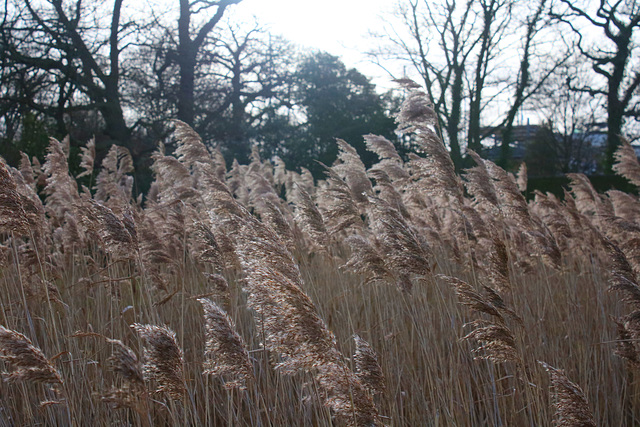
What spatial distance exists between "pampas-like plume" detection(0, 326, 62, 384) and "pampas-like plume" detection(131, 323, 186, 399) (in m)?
0.30

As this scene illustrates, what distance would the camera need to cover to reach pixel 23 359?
5.32 feet

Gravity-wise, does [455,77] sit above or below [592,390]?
above

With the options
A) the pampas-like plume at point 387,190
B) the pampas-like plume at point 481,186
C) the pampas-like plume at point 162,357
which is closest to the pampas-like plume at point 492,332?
the pampas-like plume at point 162,357

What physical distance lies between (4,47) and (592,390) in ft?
54.4

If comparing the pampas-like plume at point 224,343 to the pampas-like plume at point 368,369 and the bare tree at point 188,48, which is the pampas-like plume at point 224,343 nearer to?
the pampas-like plume at point 368,369

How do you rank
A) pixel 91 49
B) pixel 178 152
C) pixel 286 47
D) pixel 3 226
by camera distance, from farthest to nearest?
pixel 286 47
pixel 91 49
pixel 178 152
pixel 3 226

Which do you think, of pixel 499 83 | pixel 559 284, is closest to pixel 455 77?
pixel 499 83

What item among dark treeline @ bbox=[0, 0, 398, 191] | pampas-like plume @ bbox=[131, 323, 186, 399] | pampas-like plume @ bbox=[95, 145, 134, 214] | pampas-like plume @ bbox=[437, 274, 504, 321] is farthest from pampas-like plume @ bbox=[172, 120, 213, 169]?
dark treeline @ bbox=[0, 0, 398, 191]

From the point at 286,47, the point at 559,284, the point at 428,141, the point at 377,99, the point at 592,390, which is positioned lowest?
the point at 592,390

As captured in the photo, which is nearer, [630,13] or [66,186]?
[66,186]

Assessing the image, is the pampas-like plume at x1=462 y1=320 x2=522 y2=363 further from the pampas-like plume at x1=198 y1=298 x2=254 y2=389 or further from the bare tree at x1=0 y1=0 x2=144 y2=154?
the bare tree at x1=0 y1=0 x2=144 y2=154

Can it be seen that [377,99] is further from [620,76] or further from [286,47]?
[620,76]

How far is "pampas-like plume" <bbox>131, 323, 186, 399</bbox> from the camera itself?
5.49 ft

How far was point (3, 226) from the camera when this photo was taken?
6.67ft
